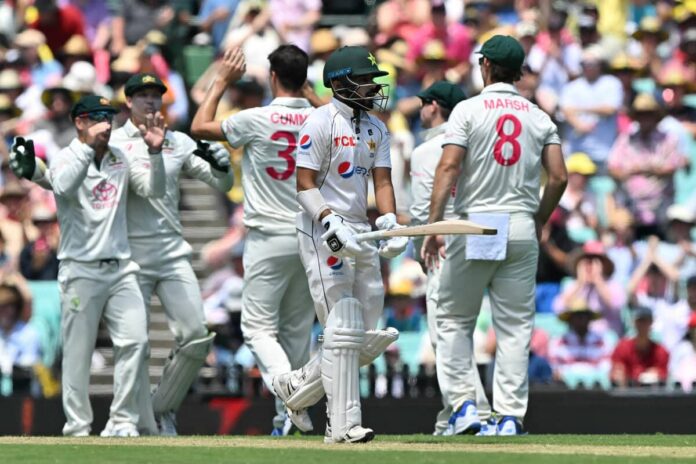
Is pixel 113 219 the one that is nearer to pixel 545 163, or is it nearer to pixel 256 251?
pixel 256 251

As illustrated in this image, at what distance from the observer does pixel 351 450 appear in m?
9.72

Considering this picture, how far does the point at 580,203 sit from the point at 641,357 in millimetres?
2942

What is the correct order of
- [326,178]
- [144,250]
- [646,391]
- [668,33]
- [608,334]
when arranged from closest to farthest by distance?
[326,178]
[144,250]
[646,391]
[608,334]
[668,33]

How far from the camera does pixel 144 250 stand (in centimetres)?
1295

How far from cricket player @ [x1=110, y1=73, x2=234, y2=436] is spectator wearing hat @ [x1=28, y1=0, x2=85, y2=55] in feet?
26.4

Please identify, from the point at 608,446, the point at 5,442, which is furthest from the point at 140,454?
the point at 608,446

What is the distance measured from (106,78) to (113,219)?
7.87 meters

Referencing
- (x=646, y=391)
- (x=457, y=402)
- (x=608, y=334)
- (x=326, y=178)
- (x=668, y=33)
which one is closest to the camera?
(x=326, y=178)

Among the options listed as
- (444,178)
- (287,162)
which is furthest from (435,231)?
(287,162)

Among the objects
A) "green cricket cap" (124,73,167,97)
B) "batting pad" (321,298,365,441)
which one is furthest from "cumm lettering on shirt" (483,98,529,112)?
"green cricket cap" (124,73,167,97)

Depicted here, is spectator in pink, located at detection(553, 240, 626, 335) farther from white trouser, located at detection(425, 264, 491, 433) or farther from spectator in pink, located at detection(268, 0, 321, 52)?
spectator in pink, located at detection(268, 0, 321, 52)

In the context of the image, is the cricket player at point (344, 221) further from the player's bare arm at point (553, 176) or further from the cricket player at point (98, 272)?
the cricket player at point (98, 272)

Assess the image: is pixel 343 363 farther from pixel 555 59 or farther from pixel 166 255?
pixel 555 59

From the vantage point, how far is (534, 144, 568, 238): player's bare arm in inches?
465
